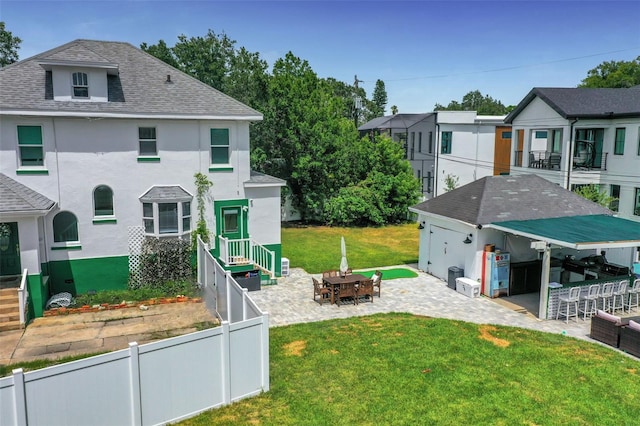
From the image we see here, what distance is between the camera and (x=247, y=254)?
2028cm

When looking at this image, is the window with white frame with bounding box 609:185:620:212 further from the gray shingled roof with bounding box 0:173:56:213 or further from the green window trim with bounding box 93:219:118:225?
the gray shingled roof with bounding box 0:173:56:213

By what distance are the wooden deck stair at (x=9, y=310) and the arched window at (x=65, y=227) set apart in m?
3.22

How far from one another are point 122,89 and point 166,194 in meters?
4.55

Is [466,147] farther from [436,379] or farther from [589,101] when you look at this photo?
[436,379]

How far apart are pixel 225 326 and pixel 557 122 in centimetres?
2585

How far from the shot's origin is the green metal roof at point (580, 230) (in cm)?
1496

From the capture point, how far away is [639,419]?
9.30 m

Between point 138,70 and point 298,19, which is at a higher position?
point 298,19

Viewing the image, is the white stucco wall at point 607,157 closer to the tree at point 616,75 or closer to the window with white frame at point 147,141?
the window with white frame at point 147,141

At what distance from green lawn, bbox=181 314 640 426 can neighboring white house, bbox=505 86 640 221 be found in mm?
16047

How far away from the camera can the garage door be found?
62.5 ft

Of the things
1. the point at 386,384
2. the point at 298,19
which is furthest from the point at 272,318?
the point at 298,19

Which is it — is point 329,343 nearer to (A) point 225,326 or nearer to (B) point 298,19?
(A) point 225,326

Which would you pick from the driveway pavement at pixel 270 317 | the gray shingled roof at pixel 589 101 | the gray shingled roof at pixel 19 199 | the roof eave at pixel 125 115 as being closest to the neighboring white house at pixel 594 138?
the gray shingled roof at pixel 589 101
